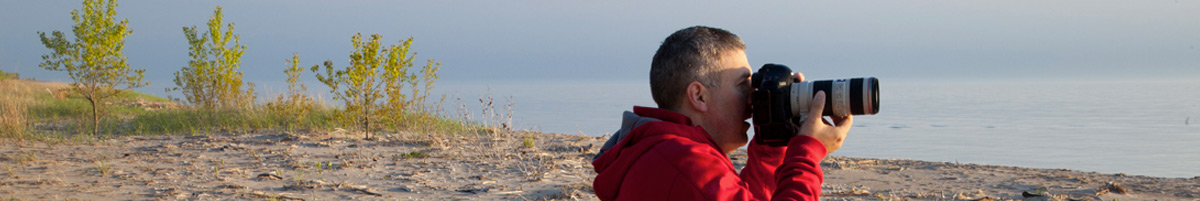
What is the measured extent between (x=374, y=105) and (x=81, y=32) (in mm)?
4197

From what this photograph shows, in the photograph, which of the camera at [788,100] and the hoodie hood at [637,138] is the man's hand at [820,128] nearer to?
the camera at [788,100]

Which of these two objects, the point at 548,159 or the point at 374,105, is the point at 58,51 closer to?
the point at 374,105

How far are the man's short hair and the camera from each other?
11cm

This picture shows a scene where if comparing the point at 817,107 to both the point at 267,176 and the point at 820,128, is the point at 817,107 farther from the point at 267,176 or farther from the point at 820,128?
the point at 267,176

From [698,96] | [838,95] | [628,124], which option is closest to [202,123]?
[628,124]

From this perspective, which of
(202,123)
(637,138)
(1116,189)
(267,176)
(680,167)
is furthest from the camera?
(202,123)

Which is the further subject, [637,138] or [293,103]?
[293,103]

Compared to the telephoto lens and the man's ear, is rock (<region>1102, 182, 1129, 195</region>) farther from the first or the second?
the man's ear

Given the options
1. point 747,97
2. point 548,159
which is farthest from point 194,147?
point 747,97

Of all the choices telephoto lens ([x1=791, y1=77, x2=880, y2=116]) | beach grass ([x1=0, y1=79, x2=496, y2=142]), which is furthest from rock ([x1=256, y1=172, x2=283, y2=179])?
telephoto lens ([x1=791, y1=77, x2=880, y2=116])

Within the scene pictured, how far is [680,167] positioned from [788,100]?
18.9 inches

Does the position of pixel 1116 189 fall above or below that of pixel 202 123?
below

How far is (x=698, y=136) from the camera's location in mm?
1726

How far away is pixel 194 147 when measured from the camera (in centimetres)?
809
